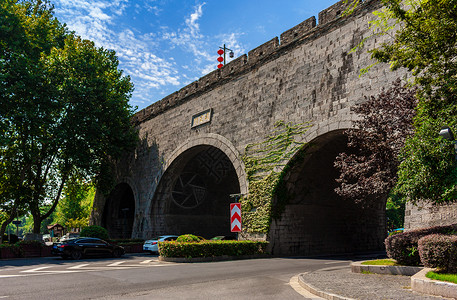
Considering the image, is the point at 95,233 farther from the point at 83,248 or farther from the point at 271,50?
the point at 271,50

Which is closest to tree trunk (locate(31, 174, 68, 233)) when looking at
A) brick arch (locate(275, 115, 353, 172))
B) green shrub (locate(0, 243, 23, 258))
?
green shrub (locate(0, 243, 23, 258))

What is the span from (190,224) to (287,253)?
11.8m

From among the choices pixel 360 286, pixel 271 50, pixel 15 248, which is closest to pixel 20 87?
pixel 15 248

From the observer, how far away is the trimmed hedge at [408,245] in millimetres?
8828

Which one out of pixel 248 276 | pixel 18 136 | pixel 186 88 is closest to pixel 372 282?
pixel 248 276

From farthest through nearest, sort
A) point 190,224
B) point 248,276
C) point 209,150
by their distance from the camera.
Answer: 1. point 190,224
2. point 209,150
3. point 248,276

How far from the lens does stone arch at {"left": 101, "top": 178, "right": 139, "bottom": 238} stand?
33.5m

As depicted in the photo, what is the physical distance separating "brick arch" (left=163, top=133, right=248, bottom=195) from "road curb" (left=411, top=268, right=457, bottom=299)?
507 inches

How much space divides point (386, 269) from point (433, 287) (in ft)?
9.99

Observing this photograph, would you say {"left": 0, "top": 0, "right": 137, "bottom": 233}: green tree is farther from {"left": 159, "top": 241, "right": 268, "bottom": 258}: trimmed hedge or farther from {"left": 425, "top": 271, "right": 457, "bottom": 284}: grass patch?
{"left": 425, "top": 271, "right": 457, "bottom": 284}: grass patch

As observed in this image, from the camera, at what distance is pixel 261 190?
1828 cm

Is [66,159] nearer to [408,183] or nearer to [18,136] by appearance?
[18,136]

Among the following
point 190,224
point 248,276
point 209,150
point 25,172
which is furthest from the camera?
point 190,224

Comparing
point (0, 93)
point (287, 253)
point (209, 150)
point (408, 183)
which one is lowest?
point (287, 253)
